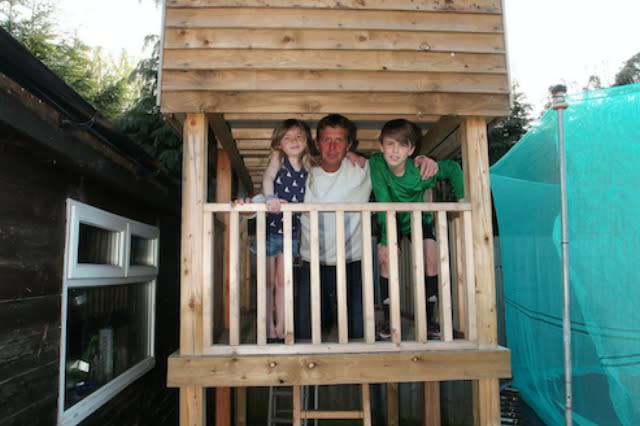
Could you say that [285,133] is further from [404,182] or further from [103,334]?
[103,334]

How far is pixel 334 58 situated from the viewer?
2533mm

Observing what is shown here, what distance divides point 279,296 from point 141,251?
1.82 metres

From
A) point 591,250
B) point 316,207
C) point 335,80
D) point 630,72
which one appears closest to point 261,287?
point 316,207

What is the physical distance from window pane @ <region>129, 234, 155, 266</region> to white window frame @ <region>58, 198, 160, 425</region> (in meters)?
0.03

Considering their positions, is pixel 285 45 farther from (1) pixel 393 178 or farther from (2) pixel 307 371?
(2) pixel 307 371

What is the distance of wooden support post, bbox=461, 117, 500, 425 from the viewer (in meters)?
2.40

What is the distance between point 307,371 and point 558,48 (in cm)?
1691

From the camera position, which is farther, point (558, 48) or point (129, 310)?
point (558, 48)

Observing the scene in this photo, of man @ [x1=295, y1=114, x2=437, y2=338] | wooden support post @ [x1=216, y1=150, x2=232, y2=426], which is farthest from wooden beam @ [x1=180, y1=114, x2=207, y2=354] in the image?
wooden support post @ [x1=216, y1=150, x2=232, y2=426]

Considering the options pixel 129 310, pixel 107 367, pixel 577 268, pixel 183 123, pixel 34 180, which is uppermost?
pixel 183 123

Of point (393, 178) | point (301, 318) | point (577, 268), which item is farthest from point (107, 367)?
point (577, 268)

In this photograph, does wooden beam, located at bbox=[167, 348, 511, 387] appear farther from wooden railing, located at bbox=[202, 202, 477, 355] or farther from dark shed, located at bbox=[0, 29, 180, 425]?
dark shed, located at bbox=[0, 29, 180, 425]

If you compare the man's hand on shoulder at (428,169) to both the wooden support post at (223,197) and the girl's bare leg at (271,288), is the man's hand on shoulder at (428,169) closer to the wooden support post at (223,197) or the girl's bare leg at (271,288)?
the girl's bare leg at (271,288)

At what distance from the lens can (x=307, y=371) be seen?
231cm
